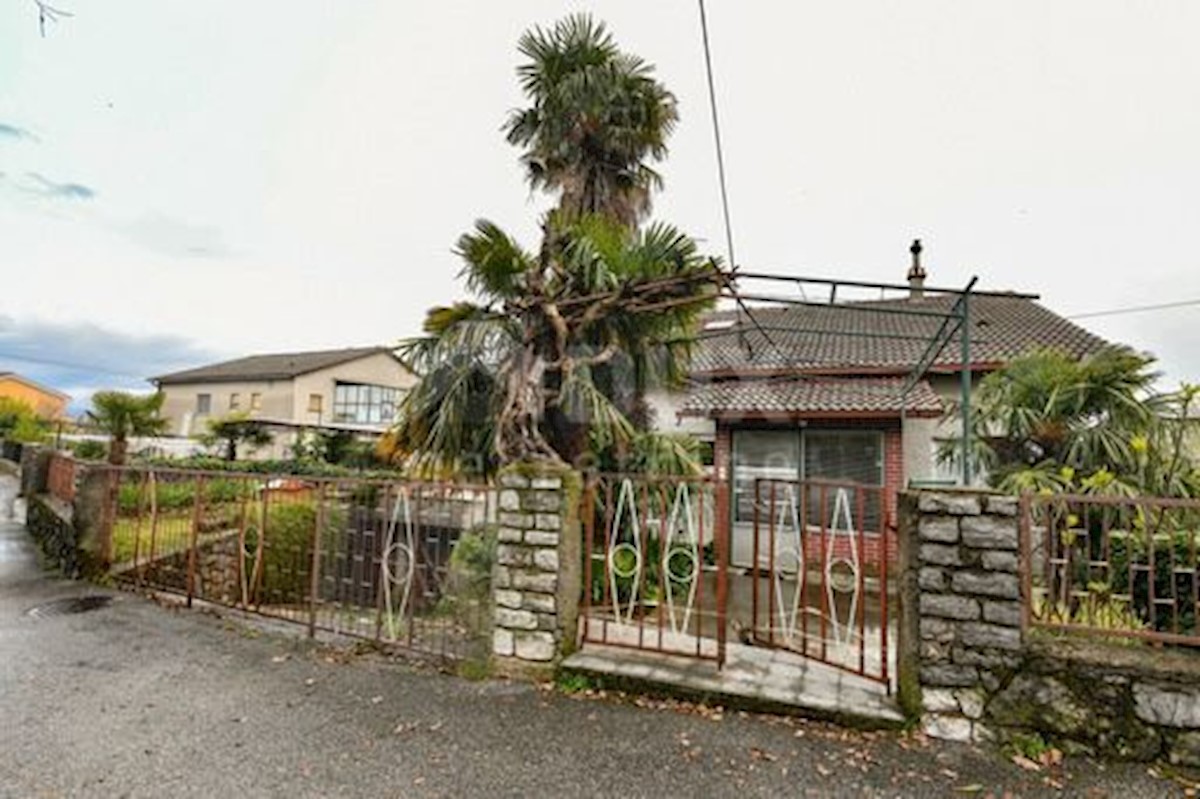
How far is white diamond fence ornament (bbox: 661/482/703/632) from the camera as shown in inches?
Result: 154

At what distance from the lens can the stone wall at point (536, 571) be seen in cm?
389

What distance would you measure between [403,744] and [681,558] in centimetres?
489

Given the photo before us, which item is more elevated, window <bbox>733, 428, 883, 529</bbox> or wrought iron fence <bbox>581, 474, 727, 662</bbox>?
window <bbox>733, 428, 883, 529</bbox>

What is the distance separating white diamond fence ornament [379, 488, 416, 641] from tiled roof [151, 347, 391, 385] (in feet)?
83.2

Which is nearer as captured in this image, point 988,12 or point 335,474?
point 988,12

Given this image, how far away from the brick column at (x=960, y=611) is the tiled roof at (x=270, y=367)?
27.9 meters

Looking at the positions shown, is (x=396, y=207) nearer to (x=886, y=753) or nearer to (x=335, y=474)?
(x=335, y=474)

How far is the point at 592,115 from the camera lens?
834 centimetres

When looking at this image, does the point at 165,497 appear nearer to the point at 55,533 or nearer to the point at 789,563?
the point at 55,533

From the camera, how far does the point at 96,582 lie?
6328mm

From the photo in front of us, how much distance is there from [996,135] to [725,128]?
4.07m

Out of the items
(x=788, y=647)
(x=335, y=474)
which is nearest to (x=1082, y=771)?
(x=788, y=647)

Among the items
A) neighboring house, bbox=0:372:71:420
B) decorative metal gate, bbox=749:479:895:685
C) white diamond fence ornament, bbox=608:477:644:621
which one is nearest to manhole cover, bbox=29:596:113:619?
white diamond fence ornament, bbox=608:477:644:621

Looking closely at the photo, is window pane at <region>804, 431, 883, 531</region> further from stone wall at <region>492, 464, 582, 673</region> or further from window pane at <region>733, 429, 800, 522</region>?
stone wall at <region>492, 464, 582, 673</region>
